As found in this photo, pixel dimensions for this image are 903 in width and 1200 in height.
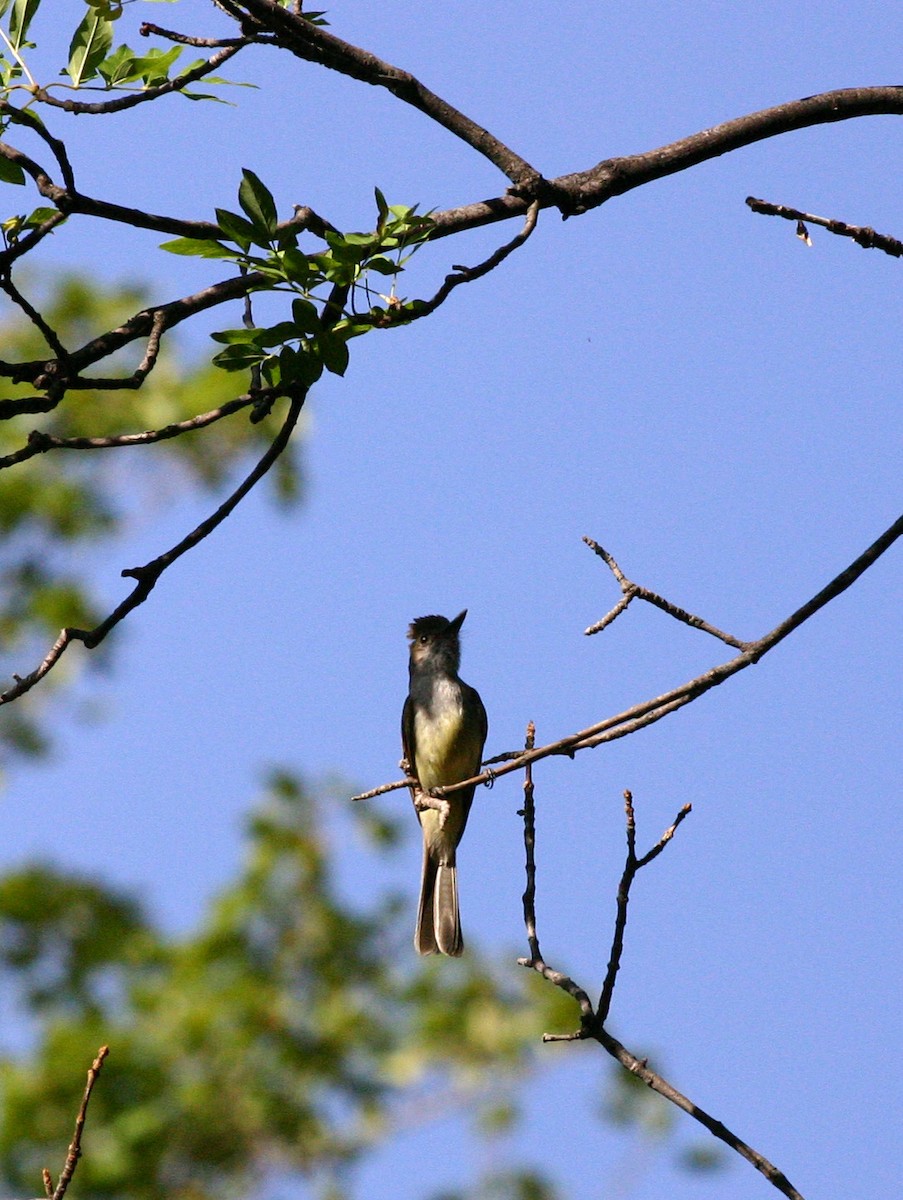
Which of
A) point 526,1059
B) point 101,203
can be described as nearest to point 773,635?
point 101,203

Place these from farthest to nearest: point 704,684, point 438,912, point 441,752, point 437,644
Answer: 1. point 437,644
2. point 441,752
3. point 438,912
4. point 704,684

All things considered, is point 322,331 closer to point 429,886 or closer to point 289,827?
point 429,886

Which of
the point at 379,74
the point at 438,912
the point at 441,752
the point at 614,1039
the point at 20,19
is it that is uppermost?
the point at 441,752

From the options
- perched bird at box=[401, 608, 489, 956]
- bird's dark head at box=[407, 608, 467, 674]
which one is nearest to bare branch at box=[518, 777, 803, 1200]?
perched bird at box=[401, 608, 489, 956]

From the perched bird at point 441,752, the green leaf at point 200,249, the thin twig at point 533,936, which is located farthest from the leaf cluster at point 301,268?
the perched bird at point 441,752

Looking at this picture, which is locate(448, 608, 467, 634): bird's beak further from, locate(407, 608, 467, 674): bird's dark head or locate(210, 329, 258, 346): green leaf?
locate(210, 329, 258, 346): green leaf

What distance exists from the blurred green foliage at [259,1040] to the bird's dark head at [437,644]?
6.89ft

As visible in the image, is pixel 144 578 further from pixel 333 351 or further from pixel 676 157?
pixel 676 157

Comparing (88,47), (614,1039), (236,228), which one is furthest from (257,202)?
(614,1039)

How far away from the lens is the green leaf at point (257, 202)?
3.05 metres

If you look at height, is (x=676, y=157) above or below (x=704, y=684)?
above

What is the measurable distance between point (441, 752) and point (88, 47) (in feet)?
16.4

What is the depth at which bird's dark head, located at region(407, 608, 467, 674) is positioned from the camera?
8414 mm

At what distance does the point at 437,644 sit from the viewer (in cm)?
850
